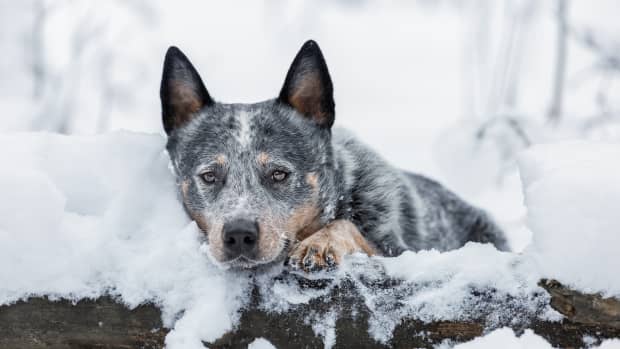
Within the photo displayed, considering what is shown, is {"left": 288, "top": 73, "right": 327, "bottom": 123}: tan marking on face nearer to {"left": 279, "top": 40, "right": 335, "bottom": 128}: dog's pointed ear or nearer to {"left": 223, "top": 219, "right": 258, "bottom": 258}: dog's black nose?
{"left": 279, "top": 40, "right": 335, "bottom": 128}: dog's pointed ear

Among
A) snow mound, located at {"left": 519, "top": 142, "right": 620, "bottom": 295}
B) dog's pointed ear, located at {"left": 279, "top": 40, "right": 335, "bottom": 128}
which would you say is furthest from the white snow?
dog's pointed ear, located at {"left": 279, "top": 40, "right": 335, "bottom": 128}

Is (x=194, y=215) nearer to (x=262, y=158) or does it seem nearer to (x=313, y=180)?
(x=262, y=158)

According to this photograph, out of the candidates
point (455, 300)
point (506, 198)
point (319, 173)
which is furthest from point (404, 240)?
point (506, 198)

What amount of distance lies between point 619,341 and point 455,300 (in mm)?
550

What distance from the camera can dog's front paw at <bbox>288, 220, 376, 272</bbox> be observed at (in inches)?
103

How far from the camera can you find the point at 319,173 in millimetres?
3768

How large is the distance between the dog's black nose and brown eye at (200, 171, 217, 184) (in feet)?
2.10

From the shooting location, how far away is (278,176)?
3.55 meters

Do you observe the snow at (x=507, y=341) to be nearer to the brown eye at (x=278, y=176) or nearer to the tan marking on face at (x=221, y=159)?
the brown eye at (x=278, y=176)

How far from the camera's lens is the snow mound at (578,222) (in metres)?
2.24

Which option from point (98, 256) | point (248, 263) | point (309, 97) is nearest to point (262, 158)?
point (309, 97)

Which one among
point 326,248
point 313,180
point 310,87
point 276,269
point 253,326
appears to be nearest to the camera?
point 253,326

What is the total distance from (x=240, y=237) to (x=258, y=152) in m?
0.82

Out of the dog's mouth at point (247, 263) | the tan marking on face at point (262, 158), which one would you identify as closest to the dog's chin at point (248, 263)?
the dog's mouth at point (247, 263)
